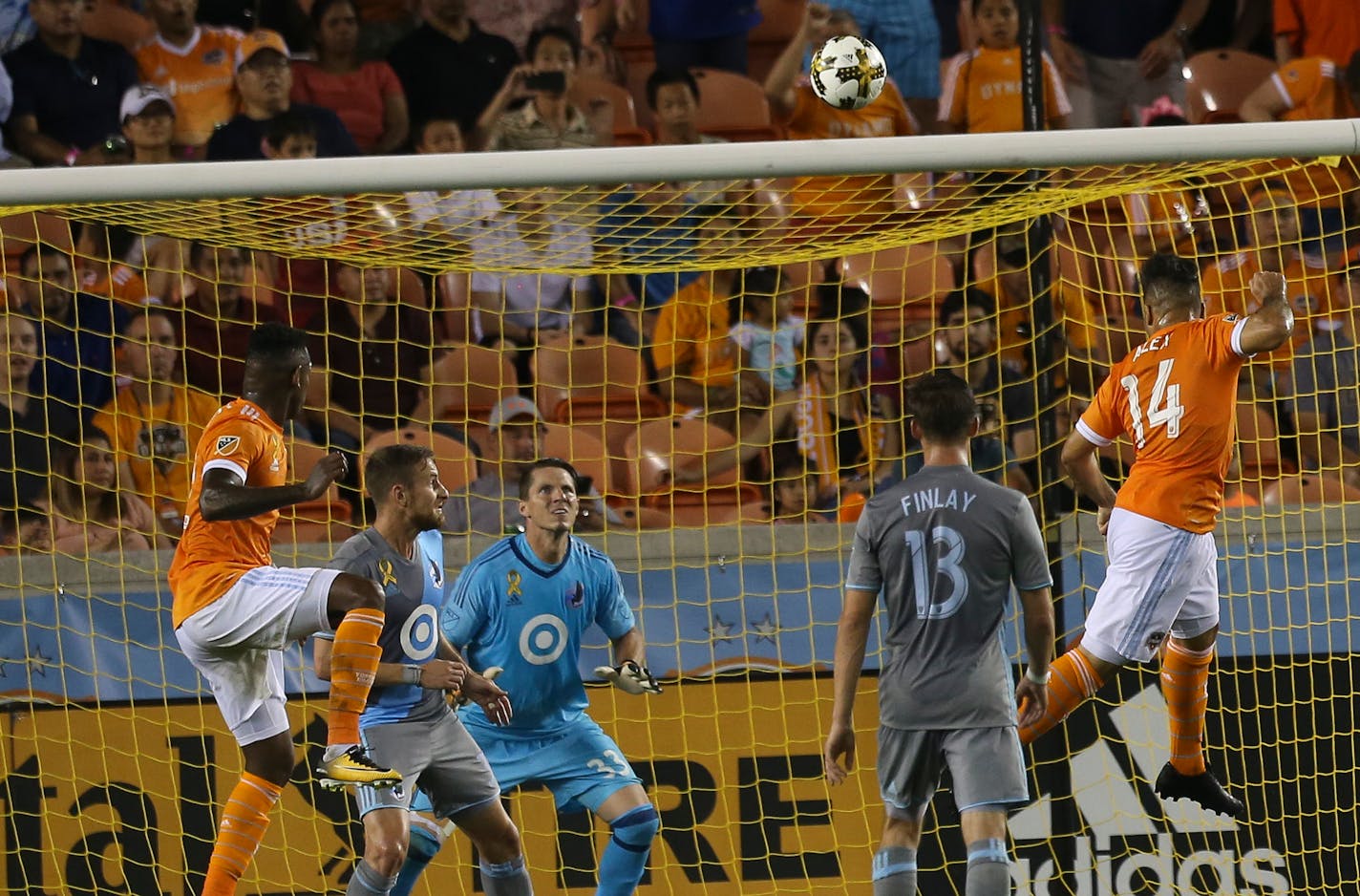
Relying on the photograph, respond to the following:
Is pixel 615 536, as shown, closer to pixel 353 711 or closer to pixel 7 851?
pixel 353 711

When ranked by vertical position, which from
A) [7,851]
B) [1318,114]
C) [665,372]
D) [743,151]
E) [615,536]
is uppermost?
[1318,114]

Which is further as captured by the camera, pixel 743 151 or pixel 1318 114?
pixel 1318 114

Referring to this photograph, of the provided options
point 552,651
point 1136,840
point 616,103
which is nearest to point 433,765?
point 552,651

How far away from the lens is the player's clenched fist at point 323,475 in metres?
4.83

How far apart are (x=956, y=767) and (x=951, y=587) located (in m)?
0.50

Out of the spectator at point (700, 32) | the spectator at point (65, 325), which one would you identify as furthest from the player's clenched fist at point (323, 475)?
the spectator at point (700, 32)

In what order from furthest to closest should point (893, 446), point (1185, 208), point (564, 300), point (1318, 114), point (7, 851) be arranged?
point (1318, 114) → point (564, 300) → point (1185, 208) → point (893, 446) → point (7, 851)

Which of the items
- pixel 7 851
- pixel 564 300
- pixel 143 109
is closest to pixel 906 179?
pixel 564 300

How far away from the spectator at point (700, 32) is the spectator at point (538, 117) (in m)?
0.64

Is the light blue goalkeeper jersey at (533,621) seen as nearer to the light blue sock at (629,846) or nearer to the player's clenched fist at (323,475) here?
the light blue sock at (629,846)

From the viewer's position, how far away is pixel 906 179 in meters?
7.75

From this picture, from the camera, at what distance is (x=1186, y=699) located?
550cm

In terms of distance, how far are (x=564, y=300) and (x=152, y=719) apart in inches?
112

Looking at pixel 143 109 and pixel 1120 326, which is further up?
pixel 143 109
